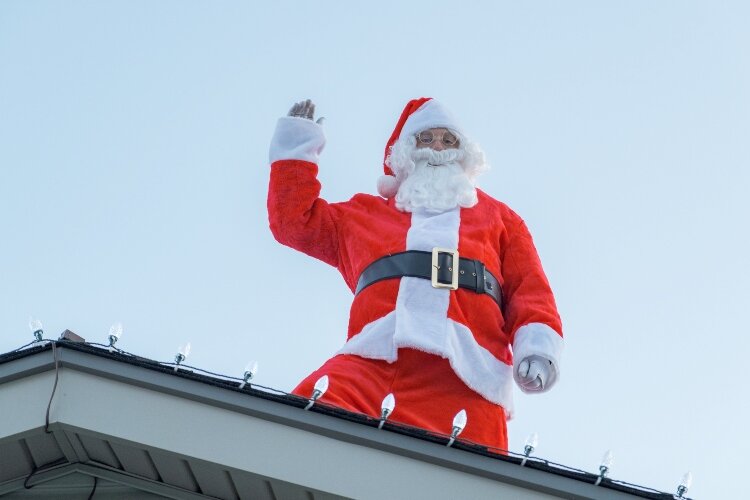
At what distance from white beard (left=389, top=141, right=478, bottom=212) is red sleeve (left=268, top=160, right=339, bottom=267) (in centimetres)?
39

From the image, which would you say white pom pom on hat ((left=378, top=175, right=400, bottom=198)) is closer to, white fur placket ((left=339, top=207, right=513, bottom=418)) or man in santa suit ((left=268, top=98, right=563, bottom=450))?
man in santa suit ((left=268, top=98, right=563, bottom=450))

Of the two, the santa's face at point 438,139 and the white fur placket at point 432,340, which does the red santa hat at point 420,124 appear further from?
the white fur placket at point 432,340

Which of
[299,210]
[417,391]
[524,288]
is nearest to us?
[417,391]

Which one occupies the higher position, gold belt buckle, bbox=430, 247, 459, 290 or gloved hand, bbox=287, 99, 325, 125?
gloved hand, bbox=287, 99, 325, 125

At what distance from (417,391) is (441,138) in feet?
5.81

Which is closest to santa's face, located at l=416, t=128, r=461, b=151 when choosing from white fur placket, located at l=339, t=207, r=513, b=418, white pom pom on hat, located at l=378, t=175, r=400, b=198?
white pom pom on hat, located at l=378, t=175, r=400, b=198

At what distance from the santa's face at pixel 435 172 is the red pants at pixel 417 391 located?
0.99 m

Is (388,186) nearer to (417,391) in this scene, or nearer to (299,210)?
(299,210)

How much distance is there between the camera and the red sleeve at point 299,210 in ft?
20.0

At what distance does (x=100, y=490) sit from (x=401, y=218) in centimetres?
248

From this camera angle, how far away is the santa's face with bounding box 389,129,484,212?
20.3ft

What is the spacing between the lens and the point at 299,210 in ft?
20.0

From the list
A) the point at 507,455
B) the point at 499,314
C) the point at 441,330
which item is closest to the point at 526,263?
the point at 499,314

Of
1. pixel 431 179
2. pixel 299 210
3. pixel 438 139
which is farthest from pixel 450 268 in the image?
pixel 438 139
